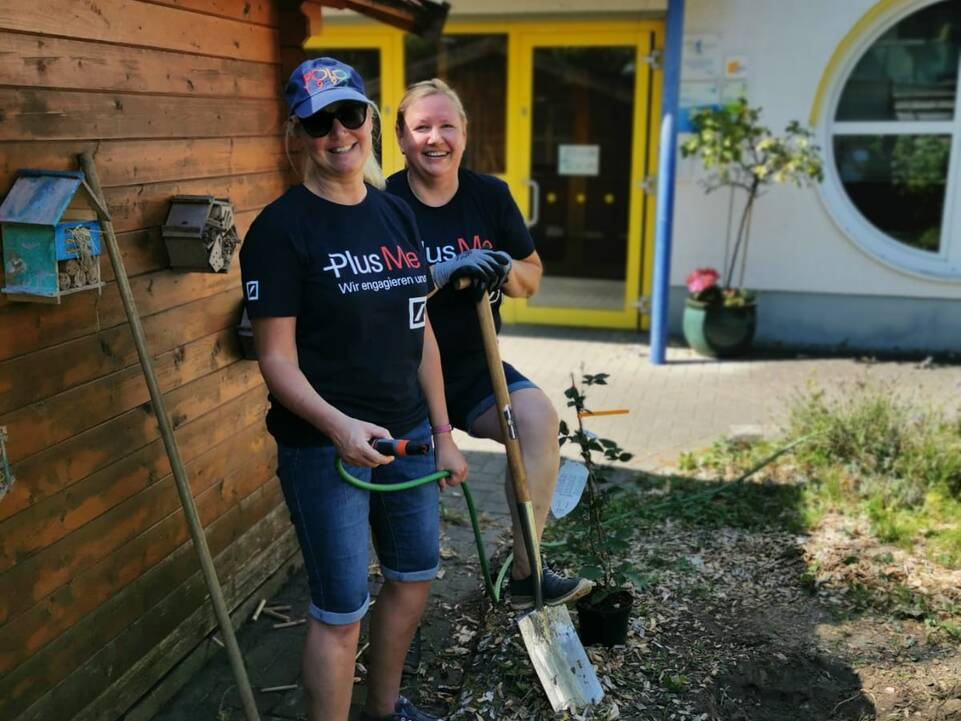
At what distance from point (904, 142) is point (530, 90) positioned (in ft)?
10.7

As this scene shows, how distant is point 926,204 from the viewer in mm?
7738

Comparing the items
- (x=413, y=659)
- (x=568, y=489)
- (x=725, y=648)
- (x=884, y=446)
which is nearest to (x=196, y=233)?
(x=568, y=489)

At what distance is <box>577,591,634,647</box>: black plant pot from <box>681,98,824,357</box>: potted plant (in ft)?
15.3

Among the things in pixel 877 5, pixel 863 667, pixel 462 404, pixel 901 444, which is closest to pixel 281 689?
pixel 462 404

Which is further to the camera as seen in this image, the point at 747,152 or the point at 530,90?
the point at 530,90

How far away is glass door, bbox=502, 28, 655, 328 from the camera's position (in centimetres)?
795

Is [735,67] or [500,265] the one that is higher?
[735,67]

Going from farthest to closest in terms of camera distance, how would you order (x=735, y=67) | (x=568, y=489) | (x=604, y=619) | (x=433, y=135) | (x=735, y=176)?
(x=735, y=176)
(x=735, y=67)
(x=568, y=489)
(x=604, y=619)
(x=433, y=135)

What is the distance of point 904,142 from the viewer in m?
7.66

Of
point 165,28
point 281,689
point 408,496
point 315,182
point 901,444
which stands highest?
point 165,28

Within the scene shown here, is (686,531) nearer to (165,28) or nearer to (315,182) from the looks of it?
(315,182)

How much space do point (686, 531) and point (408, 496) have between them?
7.16 ft

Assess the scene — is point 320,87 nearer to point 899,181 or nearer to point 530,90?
point 530,90

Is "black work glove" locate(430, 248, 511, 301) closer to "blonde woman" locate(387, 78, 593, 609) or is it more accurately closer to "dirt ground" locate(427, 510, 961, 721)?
"blonde woman" locate(387, 78, 593, 609)
